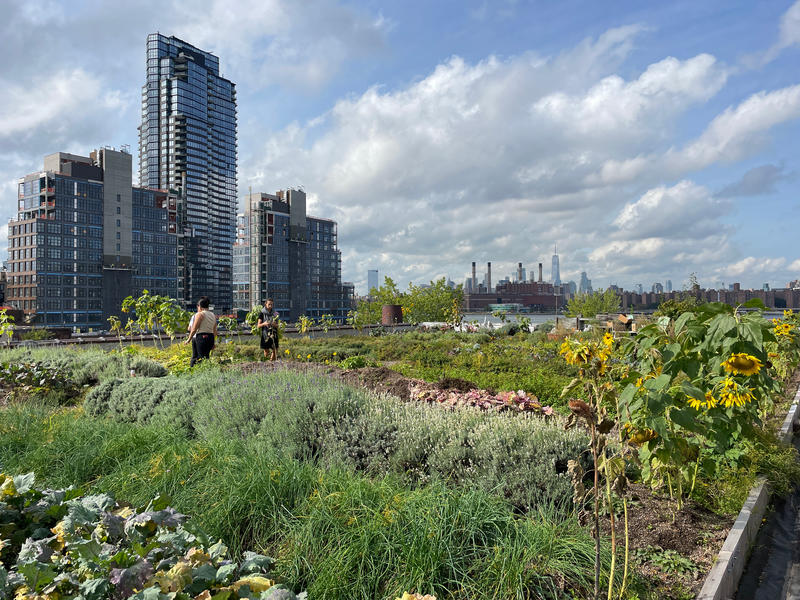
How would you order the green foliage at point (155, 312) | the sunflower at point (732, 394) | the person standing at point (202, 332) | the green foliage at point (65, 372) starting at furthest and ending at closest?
the green foliage at point (155, 312) < the person standing at point (202, 332) < the green foliage at point (65, 372) < the sunflower at point (732, 394)

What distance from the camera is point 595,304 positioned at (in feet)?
128

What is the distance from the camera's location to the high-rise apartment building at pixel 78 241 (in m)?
87.1

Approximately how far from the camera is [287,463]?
327 cm

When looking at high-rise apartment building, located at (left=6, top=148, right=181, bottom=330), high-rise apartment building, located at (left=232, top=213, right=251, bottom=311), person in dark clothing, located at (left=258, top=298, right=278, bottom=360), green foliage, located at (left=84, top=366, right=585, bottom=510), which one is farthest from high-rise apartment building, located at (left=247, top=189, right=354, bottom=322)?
green foliage, located at (left=84, top=366, right=585, bottom=510)

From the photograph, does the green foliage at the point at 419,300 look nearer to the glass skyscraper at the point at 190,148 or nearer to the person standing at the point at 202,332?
the person standing at the point at 202,332

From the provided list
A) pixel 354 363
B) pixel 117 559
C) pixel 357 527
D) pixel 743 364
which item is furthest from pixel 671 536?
pixel 354 363

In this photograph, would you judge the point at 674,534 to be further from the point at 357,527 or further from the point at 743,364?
the point at 357,527

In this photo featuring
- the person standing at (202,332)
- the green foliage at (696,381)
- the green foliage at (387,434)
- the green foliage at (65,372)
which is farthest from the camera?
the person standing at (202,332)

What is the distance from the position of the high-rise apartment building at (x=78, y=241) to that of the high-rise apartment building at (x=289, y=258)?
24.4m

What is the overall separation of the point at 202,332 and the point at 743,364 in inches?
370

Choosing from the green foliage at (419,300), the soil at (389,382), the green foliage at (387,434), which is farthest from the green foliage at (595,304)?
the green foliage at (387,434)

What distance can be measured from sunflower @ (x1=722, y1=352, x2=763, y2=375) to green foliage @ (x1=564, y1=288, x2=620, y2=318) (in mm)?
36177

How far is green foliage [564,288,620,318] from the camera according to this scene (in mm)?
38459

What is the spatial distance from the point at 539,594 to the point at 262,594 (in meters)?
1.26
